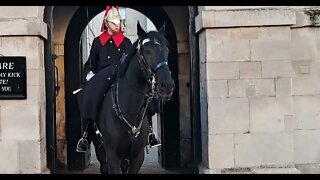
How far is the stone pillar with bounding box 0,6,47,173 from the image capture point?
675 centimetres

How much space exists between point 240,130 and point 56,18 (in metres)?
4.97

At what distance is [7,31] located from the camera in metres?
6.75

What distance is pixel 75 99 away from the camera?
33.3 ft

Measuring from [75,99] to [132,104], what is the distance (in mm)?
4782

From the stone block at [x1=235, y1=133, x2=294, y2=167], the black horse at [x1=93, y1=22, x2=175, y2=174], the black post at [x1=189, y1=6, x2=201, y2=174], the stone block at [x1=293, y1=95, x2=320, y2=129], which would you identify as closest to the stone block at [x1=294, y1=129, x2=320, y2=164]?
the stone block at [x1=293, y1=95, x2=320, y2=129]

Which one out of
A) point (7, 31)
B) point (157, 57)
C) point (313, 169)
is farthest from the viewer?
point (313, 169)

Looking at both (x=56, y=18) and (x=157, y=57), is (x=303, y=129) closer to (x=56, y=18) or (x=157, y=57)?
(x=157, y=57)

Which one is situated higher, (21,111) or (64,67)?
(64,67)

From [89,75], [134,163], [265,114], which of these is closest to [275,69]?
[265,114]

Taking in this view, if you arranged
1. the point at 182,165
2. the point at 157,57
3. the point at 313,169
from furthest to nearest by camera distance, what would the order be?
1. the point at 182,165
2. the point at 313,169
3. the point at 157,57

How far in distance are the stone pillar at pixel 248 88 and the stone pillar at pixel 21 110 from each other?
2245mm

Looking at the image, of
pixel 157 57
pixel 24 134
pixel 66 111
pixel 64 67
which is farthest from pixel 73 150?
pixel 157 57

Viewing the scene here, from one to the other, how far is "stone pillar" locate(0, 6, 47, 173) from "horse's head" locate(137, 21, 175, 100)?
2.01 meters
